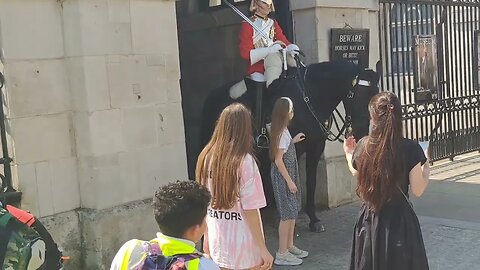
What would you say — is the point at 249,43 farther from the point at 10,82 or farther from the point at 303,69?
the point at 10,82

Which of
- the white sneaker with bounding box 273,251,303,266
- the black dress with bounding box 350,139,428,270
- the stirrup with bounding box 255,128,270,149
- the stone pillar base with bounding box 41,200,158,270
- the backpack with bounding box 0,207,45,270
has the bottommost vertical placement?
the white sneaker with bounding box 273,251,303,266

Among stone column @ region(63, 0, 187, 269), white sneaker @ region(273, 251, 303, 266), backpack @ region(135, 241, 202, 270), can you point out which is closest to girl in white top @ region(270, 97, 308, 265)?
white sneaker @ region(273, 251, 303, 266)

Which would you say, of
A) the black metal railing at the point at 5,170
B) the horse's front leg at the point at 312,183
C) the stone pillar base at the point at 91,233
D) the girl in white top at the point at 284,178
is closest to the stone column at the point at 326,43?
the horse's front leg at the point at 312,183

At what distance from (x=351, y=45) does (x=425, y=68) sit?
2.87m

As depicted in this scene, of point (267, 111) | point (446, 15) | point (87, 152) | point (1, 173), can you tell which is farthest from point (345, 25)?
point (1, 173)

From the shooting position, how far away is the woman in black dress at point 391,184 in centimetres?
381

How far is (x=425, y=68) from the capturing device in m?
10.9

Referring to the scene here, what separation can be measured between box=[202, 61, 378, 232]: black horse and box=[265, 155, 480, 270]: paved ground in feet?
1.45

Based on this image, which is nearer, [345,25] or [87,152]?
[87,152]

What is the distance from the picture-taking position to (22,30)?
5324mm

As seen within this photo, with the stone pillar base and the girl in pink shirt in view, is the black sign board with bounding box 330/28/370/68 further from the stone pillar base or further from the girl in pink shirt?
the girl in pink shirt

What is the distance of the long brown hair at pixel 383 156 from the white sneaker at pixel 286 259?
228 centimetres

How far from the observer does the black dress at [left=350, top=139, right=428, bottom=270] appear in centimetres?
386

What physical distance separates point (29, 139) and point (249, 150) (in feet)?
7.81
